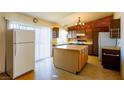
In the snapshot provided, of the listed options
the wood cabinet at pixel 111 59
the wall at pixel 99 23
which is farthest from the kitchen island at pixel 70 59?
the wall at pixel 99 23

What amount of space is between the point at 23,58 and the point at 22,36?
697 millimetres

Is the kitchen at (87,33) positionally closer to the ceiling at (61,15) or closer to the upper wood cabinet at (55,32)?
the upper wood cabinet at (55,32)

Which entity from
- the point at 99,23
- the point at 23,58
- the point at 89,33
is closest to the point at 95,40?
the point at 89,33

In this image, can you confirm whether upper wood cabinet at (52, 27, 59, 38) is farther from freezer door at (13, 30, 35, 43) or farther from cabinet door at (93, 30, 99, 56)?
freezer door at (13, 30, 35, 43)

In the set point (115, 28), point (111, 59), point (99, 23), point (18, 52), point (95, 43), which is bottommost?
point (111, 59)

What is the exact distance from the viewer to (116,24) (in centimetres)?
473

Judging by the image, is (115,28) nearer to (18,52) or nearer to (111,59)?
(111,59)

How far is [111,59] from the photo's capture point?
464 centimetres

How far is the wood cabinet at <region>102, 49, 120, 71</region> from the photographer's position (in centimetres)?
446
